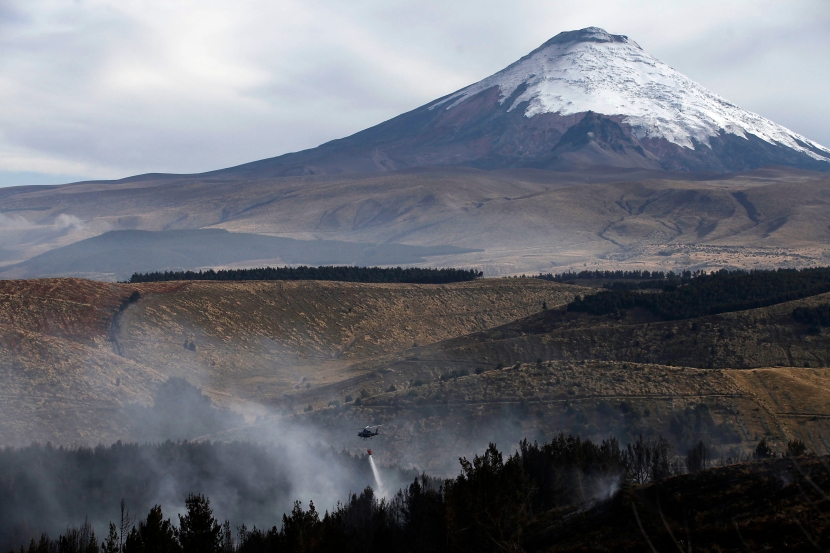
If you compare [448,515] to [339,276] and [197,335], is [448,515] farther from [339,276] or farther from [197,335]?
[339,276]

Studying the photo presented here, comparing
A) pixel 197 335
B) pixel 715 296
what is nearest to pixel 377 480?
pixel 197 335

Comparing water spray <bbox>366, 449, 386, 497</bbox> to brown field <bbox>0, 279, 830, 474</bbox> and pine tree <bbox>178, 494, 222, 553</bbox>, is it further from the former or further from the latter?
pine tree <bbox>178, 494, 222, 553</bbox>

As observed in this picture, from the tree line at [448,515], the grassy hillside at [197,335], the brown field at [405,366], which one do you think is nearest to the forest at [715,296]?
the brown field at [405,366]

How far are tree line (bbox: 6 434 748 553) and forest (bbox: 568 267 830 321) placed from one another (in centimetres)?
6183

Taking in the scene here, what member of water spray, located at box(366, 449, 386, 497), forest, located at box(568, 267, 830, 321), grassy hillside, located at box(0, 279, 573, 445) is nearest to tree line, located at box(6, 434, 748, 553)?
water spray, located at box(366, 449, 386, 497)

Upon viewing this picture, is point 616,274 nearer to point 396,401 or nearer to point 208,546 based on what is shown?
point 396,401

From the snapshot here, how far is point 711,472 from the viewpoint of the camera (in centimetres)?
3553

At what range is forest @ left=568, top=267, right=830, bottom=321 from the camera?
114 meters

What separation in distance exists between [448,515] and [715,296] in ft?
297

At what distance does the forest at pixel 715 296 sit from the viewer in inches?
4471

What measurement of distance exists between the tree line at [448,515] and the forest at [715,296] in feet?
203

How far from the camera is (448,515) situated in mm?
41312

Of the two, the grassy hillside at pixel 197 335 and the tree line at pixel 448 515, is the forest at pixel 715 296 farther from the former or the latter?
the tree line at pixel 448 515

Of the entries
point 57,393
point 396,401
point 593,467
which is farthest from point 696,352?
point 57,393
